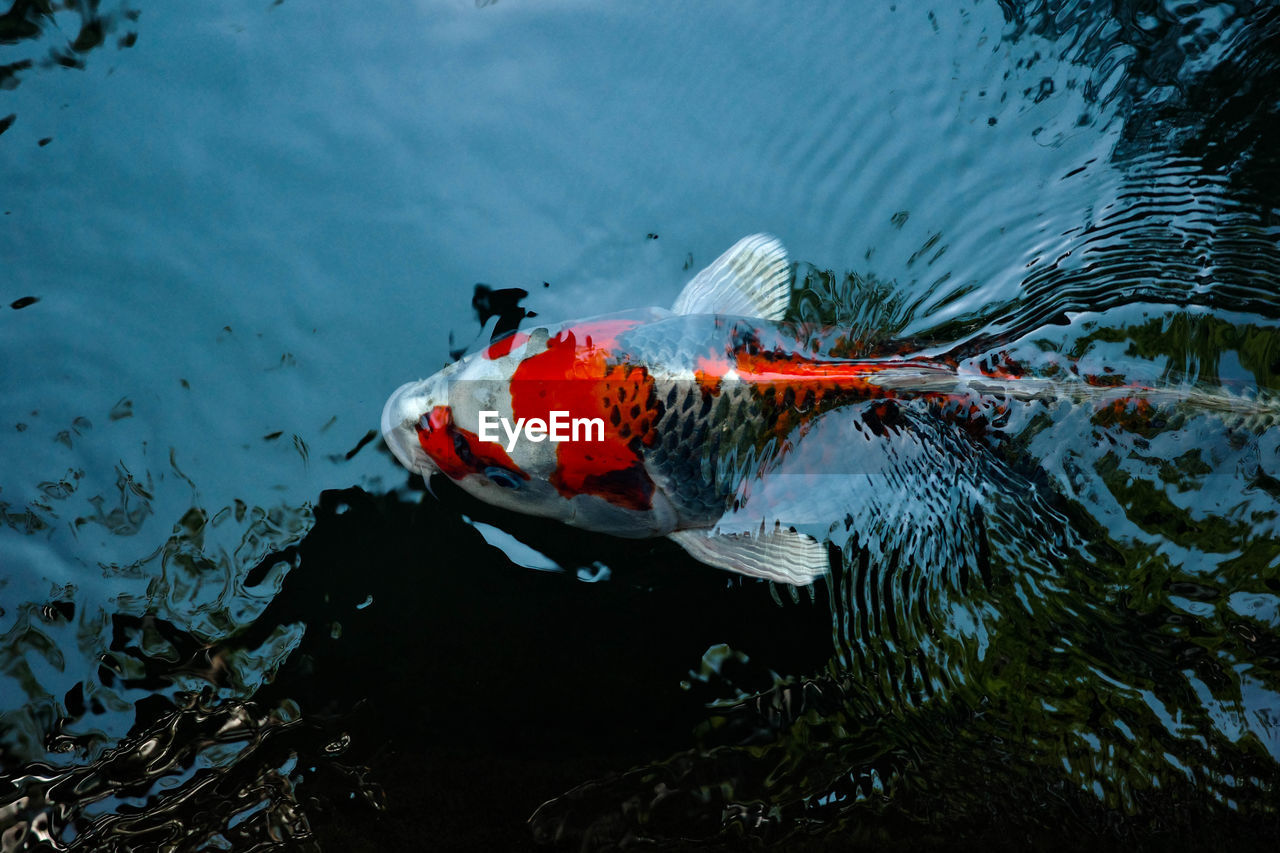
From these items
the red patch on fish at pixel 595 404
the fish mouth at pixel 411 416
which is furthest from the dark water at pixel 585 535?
the red patch on fish at pixel 595 404

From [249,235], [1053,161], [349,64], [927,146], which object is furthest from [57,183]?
[1053,161]

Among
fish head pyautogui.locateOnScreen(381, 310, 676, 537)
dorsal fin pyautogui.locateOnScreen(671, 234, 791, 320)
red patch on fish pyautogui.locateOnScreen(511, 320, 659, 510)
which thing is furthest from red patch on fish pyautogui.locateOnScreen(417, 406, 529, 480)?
dorsal fin pyautogui.locateOnScreen(671, 234, 791, 320)

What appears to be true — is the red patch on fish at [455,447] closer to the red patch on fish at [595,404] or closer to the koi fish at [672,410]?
the koi fish at [672,410]

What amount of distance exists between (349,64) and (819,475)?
7.26 ft

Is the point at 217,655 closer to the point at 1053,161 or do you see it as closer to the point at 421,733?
the point at 421,733

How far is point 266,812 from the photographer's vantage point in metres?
2.92

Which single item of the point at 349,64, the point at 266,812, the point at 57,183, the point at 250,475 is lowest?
the point at 266,812

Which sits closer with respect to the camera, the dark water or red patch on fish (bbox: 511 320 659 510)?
red patch on fish (bbox: 511 320 659 510)

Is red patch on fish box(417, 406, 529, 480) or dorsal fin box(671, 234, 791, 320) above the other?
dorsal fin box(671, 234, 791, 320)

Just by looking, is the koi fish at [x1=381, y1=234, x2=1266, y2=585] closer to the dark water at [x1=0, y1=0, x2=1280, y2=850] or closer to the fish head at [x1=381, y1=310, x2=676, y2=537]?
the fish head at [x1=381, y1=310, x2=676, y2=537]

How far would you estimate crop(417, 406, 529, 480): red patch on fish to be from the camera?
2.85 meters

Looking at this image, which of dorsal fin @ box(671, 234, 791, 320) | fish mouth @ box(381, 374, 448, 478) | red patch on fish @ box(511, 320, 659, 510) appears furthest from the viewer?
dorsal fin @ box(671, 234, 791, 320)

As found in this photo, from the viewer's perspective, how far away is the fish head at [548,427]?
9.16ft

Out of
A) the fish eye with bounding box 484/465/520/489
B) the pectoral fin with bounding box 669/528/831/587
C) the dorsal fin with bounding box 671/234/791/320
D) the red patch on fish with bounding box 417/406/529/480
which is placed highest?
the dorsal fin with bounding box 671/234/791/320
